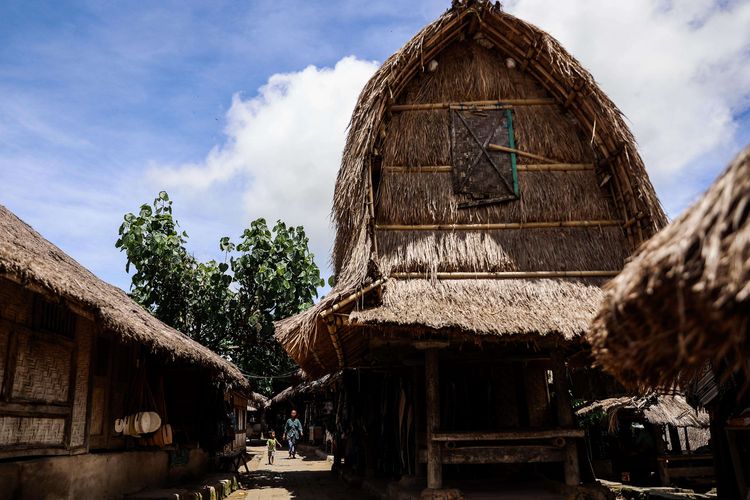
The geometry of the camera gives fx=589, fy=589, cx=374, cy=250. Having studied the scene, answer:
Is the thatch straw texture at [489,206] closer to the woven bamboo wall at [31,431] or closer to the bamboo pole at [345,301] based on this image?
the bamboo pole at [345,301]

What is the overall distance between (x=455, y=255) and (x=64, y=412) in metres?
5.16

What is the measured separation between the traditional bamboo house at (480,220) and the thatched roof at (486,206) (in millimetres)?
22

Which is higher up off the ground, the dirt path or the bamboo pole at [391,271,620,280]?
the bamboo pole at [391,271,620,280]

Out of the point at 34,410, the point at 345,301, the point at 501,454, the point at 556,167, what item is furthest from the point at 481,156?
the point at 34,410

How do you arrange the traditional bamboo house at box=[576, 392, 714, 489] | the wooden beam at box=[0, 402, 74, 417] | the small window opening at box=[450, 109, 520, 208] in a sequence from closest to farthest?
the wooden beam at box=[0, 402, 74, 417] < the small window opening at box=[450, 109, 520, 208] < the traditional bamboo house at box=[576, 392, 714, 489]

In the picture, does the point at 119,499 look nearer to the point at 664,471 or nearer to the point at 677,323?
the point at 677,323

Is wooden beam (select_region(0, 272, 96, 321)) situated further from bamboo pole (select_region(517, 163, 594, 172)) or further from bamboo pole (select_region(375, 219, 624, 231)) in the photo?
bamboo pole (select_region(517, 163, 594, 172))

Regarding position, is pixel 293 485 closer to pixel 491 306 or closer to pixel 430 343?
pixel 430 343

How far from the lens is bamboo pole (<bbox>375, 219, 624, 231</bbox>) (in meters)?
8.38

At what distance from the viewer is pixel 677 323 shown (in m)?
2.37

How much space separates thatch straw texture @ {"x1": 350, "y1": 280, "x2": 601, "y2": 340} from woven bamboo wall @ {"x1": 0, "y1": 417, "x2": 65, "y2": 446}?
3.43 m

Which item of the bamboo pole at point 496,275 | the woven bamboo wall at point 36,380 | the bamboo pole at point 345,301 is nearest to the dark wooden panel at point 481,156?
the bamboo pole at point 496,275

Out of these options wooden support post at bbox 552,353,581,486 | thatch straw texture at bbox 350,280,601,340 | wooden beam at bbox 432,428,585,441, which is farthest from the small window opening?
wooden beam at bbox 432,428,585,441

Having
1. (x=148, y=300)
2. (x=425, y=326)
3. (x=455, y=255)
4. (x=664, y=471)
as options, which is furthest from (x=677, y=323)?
(x=148, y=300)
